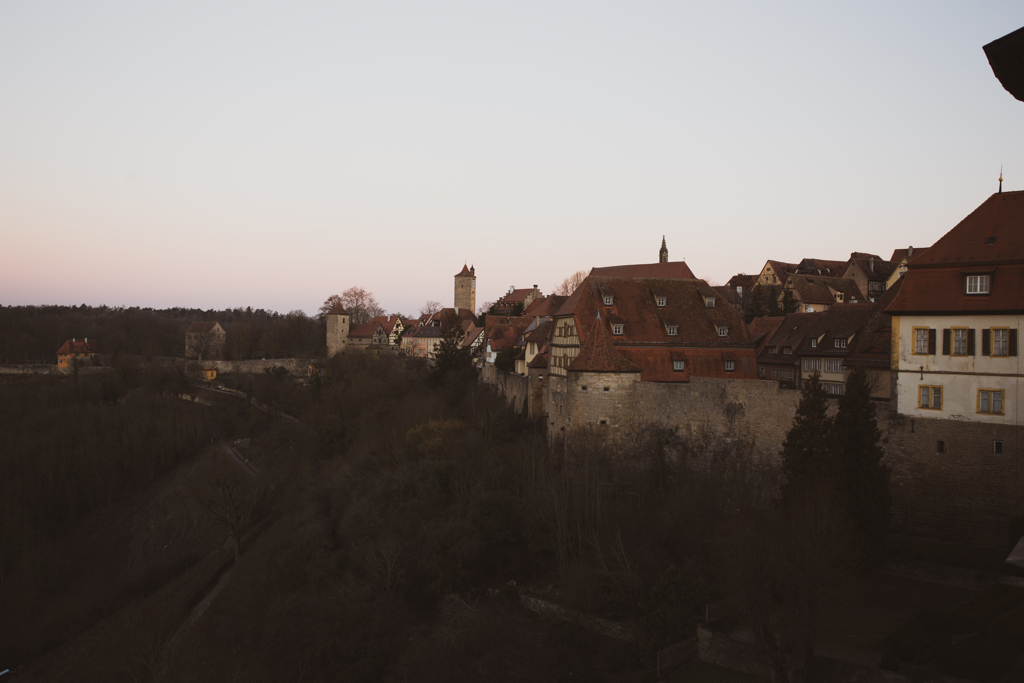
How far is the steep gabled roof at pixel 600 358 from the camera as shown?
92.6ft

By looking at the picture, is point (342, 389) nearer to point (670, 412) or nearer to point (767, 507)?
point (670, 412)

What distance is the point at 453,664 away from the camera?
21.2 m

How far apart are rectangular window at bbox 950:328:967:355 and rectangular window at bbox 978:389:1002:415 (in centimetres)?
123

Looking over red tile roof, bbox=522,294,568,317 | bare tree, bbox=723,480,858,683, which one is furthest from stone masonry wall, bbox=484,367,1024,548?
red tile roof, bbox=522,294,568,317

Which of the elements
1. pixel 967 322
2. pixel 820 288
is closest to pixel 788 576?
pixel 967 322

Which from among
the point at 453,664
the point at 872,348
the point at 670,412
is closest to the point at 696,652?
the point at 453,664

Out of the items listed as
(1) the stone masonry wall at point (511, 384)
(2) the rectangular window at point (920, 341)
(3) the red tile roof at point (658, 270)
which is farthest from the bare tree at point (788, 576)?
(3) the red tile roof at point (658, 270)

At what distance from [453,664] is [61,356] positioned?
107089 millimetres

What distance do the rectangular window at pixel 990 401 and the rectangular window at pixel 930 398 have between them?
101 centimetres

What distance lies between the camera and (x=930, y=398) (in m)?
20.6

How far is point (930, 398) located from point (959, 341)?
6.03ft

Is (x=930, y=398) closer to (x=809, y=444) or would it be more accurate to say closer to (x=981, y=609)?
(x=809, y=444)

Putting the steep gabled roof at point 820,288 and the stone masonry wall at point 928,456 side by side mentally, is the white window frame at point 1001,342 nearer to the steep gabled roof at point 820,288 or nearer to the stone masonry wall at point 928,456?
the stone masonry wall at point 928,456

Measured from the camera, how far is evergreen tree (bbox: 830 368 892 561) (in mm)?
18672
